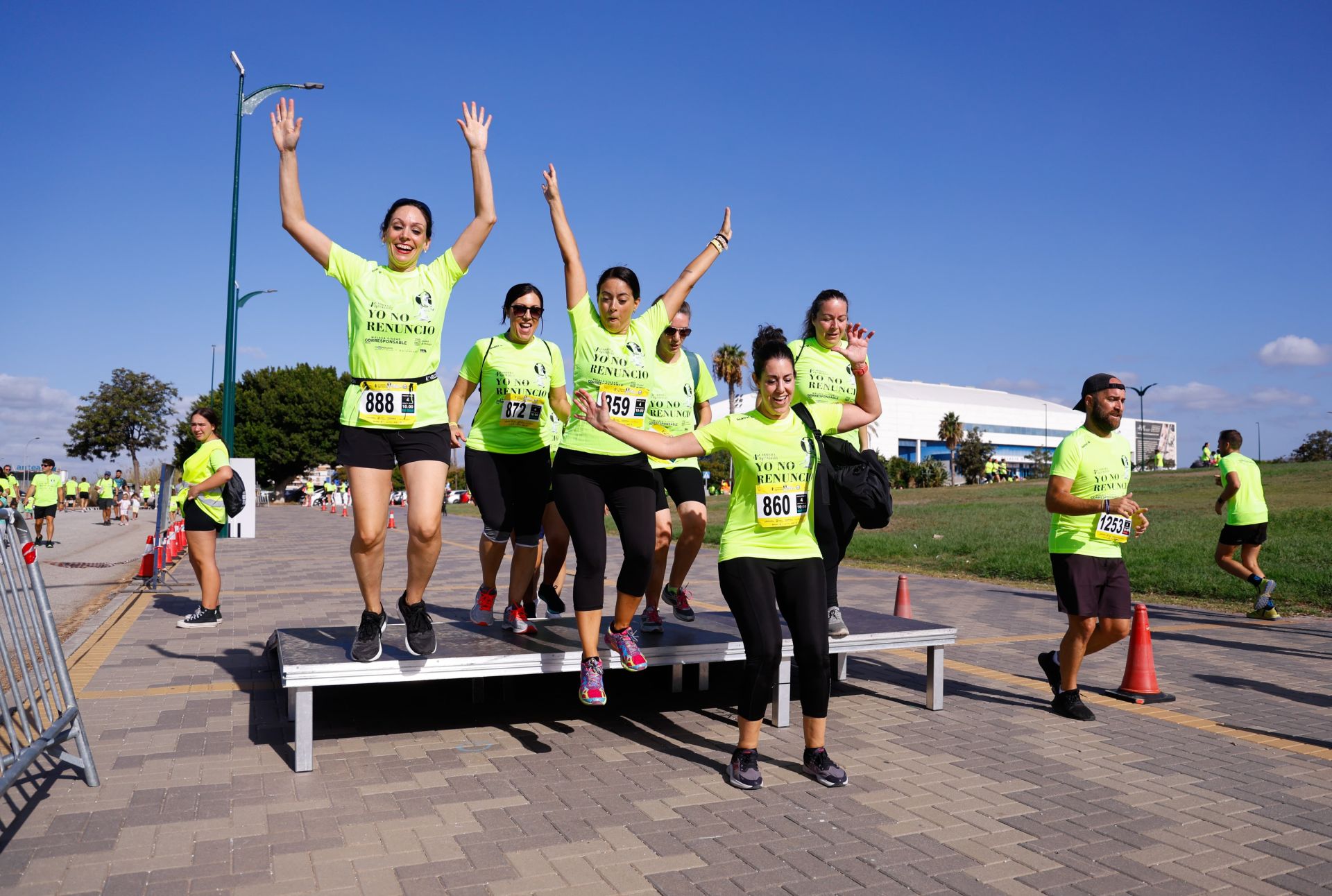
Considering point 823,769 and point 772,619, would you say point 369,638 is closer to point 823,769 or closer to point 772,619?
point 772,619

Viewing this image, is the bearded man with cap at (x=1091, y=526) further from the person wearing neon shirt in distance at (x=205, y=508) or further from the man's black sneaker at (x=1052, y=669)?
the person wearing neon shirt in distance at (x=205, y=508)

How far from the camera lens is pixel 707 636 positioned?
620cm

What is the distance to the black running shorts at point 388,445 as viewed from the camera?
16.6 ft

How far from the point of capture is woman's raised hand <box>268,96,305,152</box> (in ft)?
16.5

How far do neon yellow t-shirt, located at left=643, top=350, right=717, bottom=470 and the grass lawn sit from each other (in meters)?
9.29

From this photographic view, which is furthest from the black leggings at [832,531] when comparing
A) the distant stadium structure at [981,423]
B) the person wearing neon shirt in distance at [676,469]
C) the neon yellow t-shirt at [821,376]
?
the distant stadium structure at [981,423]

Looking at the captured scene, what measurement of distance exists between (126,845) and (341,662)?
4.26 feet

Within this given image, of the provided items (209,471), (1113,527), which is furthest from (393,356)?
(209,471)

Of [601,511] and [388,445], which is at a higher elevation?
[388,445]

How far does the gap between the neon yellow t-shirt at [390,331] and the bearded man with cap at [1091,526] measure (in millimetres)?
3761

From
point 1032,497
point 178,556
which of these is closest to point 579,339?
point 178,556

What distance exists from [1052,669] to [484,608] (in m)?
3.76

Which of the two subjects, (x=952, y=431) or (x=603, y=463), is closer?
(x=603, y=463)

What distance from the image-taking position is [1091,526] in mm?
6332
